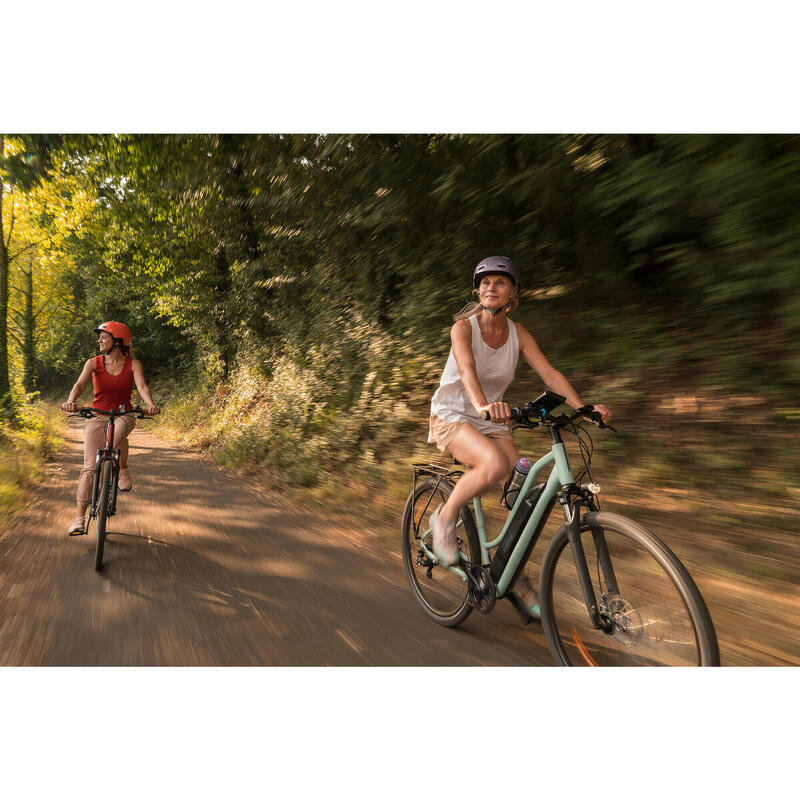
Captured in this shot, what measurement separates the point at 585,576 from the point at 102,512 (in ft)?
12.9

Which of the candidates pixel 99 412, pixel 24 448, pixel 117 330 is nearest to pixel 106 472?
pixel 99 412

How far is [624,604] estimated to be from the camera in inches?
102

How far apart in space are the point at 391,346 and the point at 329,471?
196cm

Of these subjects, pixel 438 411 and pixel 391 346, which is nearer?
pixel 438 411

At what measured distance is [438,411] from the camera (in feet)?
11.7

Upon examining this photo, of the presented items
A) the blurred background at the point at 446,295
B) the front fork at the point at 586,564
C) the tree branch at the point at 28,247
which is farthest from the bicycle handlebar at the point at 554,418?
the tree branch at the point at 28,247

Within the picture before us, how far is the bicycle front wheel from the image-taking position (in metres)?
2.27

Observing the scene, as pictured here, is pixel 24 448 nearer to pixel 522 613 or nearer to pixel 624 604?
pixel 522 613

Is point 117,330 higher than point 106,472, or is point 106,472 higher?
point 117,330

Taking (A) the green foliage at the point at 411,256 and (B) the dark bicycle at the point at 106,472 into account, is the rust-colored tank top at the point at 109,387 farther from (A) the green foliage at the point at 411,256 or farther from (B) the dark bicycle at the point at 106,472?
(A) the green foliage at the point at 411,256

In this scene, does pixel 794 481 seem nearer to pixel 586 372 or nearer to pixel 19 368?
pixel 586 372

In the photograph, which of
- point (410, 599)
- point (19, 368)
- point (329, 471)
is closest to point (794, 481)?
point (410, 599)

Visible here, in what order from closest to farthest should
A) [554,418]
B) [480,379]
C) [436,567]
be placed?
[554,418]
[480,379]
[436,567]

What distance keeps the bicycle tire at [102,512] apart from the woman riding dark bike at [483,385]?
287 centimetres
